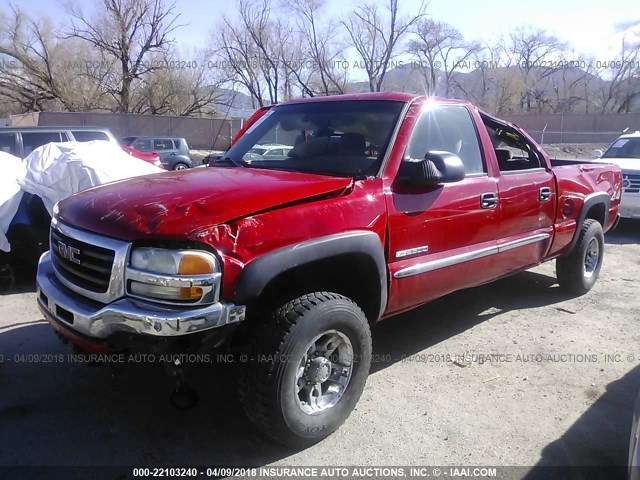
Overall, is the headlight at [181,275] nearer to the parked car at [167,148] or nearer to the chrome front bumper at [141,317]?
the chrome front bumper at [141,317]

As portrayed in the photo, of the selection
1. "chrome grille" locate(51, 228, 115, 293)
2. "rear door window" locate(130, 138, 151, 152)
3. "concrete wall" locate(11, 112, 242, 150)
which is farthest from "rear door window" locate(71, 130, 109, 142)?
"concrete wall" locate(11, 112, 242, 150)

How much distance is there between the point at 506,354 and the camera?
168 inches

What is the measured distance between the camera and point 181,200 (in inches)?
107

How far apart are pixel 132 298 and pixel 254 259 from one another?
0.60m

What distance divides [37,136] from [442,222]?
8.30m

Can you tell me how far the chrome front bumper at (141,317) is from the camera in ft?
7.96

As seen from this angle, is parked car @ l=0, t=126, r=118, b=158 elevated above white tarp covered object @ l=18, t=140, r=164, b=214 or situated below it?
above

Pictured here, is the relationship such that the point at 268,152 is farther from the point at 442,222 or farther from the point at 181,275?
the point at 181,275

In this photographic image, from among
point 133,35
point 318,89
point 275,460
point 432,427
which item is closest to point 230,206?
point 275,460

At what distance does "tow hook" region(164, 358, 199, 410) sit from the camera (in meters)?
2.70

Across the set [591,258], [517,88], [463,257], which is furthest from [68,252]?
[517,88]

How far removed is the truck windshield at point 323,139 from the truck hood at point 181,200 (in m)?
0.28

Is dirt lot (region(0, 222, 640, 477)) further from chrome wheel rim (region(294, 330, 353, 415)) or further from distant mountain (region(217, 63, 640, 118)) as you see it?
distant mountain (region(217, 63, 640, 118))

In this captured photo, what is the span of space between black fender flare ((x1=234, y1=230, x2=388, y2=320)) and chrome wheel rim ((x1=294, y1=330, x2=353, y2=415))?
0.41 meters
